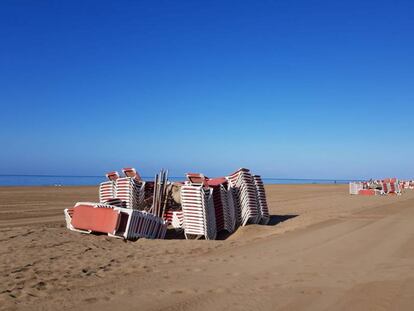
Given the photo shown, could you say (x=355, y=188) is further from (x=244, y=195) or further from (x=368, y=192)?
(x=244, y=195)

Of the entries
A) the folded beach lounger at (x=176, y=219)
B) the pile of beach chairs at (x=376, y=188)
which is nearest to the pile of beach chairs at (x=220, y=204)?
the folded beach lounger at (x=176, y=219)

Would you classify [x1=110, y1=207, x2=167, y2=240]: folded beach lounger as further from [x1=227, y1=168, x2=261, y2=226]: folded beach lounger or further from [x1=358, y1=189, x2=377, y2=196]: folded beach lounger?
[x1=358, y1=189, x2=377, y2=196]: folded beach lounger

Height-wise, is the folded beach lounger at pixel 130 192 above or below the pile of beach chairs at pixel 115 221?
above

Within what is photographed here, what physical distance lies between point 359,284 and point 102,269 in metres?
4.36

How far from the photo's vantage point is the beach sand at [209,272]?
5953 millimetres

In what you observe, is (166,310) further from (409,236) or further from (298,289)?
(409,236)

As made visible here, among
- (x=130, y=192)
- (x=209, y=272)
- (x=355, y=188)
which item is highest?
(x=130, y=192)

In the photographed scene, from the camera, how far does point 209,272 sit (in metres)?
7.86

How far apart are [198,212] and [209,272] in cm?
550

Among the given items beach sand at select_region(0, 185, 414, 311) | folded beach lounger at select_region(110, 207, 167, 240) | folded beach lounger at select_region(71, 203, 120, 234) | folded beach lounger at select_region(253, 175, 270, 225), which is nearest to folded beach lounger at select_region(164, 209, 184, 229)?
folded beach lounger at select_region(110, 207, 167, 240)

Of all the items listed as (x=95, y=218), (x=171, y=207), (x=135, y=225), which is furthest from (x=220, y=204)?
(x=95, y=218)

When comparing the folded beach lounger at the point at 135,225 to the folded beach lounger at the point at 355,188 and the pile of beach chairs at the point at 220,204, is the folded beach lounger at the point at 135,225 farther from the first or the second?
the folded beach lounger at the point at 355,188

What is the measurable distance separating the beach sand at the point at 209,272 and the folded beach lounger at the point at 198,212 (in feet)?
3.89

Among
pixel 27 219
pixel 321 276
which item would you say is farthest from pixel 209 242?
pixel 27 219
